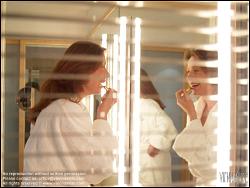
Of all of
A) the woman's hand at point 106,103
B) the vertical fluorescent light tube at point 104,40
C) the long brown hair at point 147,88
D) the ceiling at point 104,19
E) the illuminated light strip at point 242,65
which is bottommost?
the woman's hand at point 106,103

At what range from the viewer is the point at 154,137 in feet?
4.34

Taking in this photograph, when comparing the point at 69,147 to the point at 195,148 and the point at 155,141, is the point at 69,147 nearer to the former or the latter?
the point at 155,141

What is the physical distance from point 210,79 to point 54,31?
504 millimetres

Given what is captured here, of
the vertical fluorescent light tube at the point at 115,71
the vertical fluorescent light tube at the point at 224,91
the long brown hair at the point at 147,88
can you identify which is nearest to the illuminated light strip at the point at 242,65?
the vertical fluorescent light tube at the point at 224,91

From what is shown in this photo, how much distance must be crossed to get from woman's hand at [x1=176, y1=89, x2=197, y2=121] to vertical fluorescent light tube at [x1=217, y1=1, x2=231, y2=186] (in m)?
0.13

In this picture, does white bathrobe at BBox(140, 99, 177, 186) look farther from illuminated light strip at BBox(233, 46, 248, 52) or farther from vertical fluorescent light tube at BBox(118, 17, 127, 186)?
illuminated light strip at BBox(233, 46, 248, 52)

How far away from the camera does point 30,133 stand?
1.19 meters

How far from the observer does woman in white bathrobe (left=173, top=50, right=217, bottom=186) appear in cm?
130

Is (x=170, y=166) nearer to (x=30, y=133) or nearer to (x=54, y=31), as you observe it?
(x=30, y=133)

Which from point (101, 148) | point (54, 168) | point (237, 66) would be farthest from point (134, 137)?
point (237, 66)

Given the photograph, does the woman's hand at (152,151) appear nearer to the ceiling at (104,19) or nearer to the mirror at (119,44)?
the mirror at (119,44)

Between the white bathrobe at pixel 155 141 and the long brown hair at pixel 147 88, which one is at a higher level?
the long brown hair at pixel 147 88

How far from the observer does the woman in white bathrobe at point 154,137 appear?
1264 millimetres

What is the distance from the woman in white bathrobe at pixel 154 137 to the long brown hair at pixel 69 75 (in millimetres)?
186
